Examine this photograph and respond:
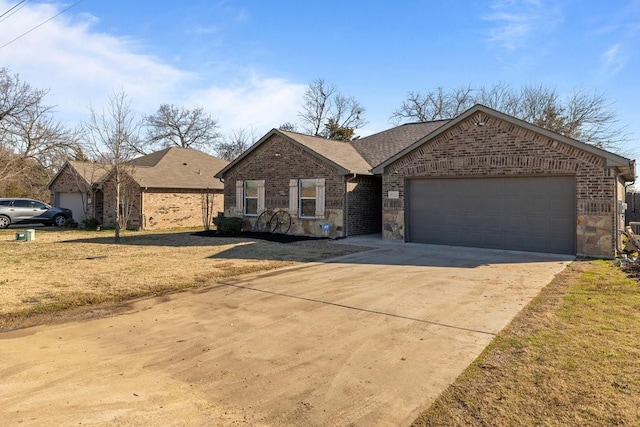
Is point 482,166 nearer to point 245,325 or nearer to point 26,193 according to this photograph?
point 245,325

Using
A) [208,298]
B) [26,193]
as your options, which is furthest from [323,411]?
[26,193]

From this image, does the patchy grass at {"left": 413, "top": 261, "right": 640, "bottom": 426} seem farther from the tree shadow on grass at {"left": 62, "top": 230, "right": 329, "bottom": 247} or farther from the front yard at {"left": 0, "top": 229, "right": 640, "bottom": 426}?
the tree shadow on grass at {"left": 62, "top": 230, "right": 329, "bottom": 247}

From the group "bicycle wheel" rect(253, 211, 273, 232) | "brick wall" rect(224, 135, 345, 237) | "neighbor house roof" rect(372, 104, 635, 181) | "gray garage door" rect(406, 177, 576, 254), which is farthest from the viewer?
"bicycle wheel" rect(253, 211, 273, 232)

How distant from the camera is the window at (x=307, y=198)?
57.0ft

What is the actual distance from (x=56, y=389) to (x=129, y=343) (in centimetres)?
126

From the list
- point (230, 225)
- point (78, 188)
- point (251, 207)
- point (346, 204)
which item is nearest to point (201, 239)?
point (230, 225)

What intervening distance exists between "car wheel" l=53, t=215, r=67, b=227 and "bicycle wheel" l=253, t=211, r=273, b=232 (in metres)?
12.3

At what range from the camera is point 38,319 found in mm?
5988

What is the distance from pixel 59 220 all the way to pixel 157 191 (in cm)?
619

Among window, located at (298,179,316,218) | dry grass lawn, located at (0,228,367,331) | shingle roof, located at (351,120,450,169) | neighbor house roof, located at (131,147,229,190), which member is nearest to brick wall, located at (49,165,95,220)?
neighbor house roof, located at (131,147,229,190)

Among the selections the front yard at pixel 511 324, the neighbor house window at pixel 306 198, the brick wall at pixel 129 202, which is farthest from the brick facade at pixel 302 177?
the brick wall at pixel 129 202

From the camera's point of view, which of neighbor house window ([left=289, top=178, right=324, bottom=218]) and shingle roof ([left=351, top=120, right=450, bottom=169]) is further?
shingle roof ([left=351, top=120, right=450, bottom=169])

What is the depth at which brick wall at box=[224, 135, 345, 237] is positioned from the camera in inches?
655

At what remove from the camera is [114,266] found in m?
10.2
